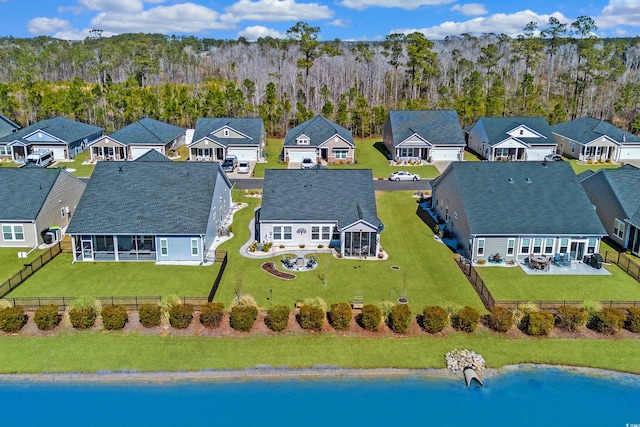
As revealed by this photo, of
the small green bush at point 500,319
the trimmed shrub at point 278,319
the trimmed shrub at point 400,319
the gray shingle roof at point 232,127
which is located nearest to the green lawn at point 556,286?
the small green bush at point 500,319

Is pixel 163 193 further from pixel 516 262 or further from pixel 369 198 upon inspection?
pixel 516 262

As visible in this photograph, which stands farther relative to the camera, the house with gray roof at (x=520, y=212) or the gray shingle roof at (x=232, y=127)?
the gray shingle roof at (x=232, y=127)

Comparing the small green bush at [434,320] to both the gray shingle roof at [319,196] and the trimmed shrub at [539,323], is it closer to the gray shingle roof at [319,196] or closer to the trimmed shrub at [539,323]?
the trimmed shrub at [539,323]

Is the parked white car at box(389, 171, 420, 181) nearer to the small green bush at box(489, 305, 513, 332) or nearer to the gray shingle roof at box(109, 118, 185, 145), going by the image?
the gray shingle roof at box(109, 118, 185, 145)

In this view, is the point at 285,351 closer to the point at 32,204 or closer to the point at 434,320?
the point at 434,320

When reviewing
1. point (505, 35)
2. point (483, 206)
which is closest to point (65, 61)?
point (505, 35)
